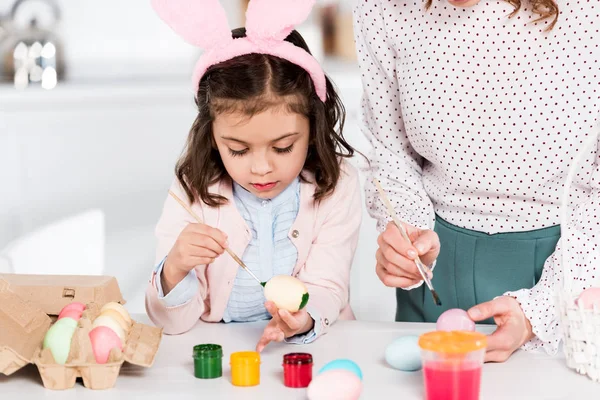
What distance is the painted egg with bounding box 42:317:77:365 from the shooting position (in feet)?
3.81

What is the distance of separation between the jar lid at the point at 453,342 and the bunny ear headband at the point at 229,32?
1.98ft

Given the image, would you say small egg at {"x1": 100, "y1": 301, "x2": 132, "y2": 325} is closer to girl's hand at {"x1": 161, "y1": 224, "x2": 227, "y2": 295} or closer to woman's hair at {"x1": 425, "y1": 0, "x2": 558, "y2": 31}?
girl's hand at {"x1": 161, "y1": 224, "x2": 227, "y2": 295}

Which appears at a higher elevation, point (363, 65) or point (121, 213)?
point (363, 65)

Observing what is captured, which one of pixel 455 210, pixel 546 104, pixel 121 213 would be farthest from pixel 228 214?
pixel 121 213

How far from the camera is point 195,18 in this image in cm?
140

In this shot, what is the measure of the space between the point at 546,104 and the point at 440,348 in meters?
0.56

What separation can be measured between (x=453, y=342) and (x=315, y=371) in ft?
0.85

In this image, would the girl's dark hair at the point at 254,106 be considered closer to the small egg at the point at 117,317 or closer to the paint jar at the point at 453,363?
the small egg at the point at 117,317

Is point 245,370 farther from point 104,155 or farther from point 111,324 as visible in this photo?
point 104,155

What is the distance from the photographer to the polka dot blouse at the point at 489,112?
139 cm

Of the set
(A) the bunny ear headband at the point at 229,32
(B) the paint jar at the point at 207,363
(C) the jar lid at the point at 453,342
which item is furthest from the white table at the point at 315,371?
(A) the bunny ear headband at the point at 229,32

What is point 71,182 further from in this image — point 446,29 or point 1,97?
point 446,29

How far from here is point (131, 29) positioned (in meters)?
3.28

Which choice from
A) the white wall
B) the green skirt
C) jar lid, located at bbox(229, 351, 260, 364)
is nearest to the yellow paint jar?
jar lid, located at bbox(229, 351, 260, 364)
